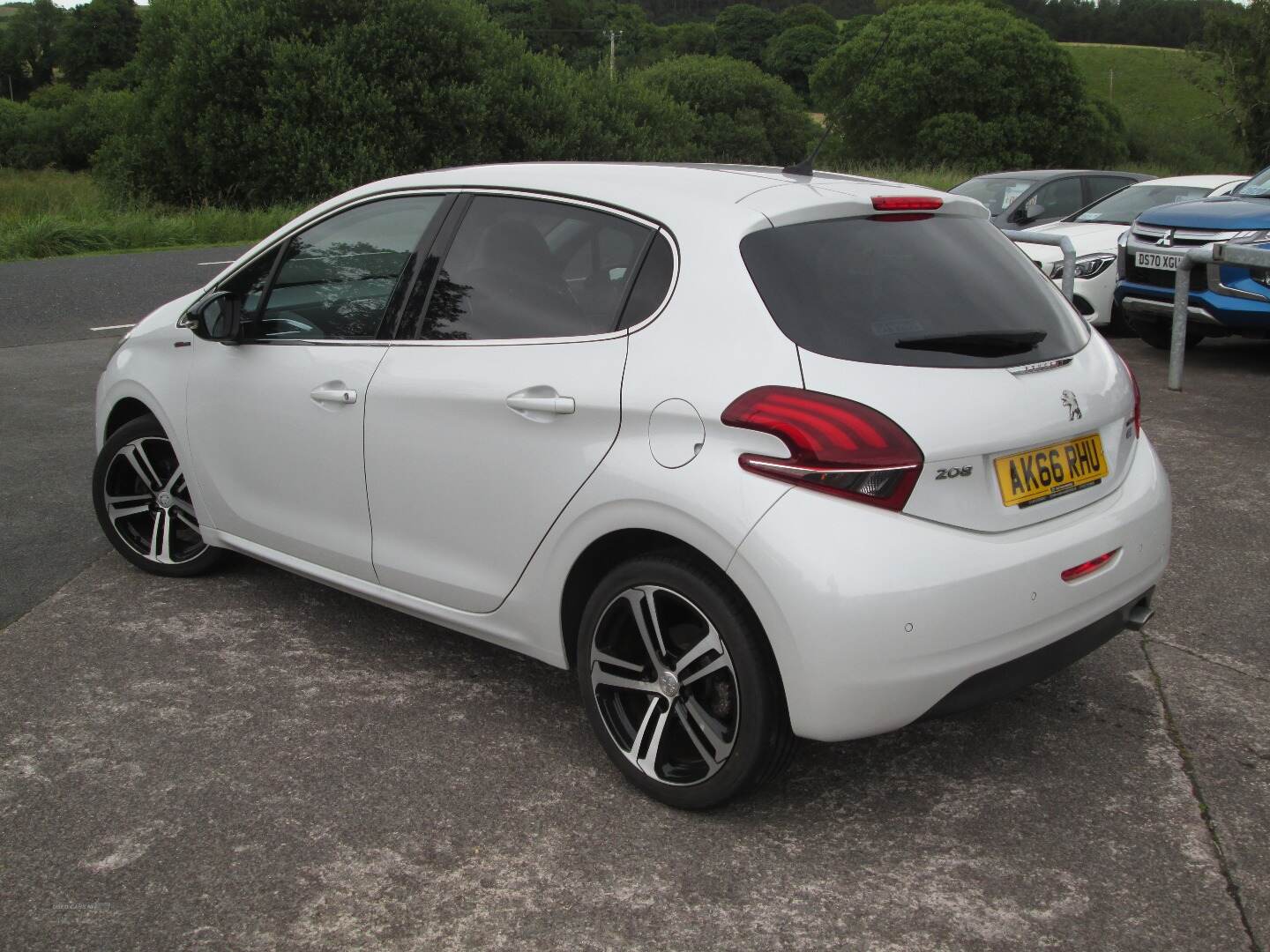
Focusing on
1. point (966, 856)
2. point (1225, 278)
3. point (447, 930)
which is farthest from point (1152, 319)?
point (447, 930)

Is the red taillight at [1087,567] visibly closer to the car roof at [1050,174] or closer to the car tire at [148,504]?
the car tire at [148,504]

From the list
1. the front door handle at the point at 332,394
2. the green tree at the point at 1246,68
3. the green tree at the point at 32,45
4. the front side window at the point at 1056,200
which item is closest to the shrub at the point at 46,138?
the green tree at the point at 32,45

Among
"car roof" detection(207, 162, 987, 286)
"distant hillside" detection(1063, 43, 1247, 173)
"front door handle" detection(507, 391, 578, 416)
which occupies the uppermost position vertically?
"car roof" detection(207, 162, 987, 286)

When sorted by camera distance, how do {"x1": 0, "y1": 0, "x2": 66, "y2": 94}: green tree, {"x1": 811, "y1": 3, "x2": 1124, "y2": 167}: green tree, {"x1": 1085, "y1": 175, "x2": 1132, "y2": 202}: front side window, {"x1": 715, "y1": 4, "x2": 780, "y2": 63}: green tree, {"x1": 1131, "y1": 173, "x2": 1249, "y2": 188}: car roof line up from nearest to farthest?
{"x1": 1131, "y1": 173, "x2": 1249, "y2": 188}: car roof
{"x1": 1085, "y1": 175, "x2": 1132, "y2": 202}: front side window
{"x1": 811, "y1": 3, "x2": 1124, "y2": 167}: green tree
{"x1": 0, "y1": 0, "x2": 66, "y2": 94}: green tree
{"x1": 715, "y1": 4, "x2": 780, "y2": 63}: green tree

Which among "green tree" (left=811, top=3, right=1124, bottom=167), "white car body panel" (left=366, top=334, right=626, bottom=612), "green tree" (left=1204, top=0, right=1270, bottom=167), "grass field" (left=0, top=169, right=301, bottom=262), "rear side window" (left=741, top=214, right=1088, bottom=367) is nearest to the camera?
"rear side window" (left=741, top=214, right=1088, bottom=367)

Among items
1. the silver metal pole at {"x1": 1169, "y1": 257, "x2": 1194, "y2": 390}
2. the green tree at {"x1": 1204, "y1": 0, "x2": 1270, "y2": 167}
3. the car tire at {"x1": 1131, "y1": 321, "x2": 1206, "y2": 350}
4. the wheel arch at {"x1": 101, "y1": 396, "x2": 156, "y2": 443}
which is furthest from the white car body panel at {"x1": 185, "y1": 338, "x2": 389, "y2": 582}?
the green tree at {"x1": 1204, "y1": 0, "x2": 1270, "y2": 167}

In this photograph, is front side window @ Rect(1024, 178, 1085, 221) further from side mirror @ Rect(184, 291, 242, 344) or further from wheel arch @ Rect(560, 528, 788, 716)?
wheel arch @ Rect(560, 528, 788, 716)

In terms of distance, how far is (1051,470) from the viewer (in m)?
3.26

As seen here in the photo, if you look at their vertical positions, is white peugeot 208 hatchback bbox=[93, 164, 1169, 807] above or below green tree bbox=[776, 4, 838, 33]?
below

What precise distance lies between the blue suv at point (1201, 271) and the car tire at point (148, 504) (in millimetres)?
7352

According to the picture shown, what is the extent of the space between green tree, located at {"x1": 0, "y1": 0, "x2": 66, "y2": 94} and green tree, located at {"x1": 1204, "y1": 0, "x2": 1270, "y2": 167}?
89.4 metres

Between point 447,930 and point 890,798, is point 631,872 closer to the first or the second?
point 447,930

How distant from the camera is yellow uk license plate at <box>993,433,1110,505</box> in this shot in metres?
3.13

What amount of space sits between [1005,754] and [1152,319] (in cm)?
741
